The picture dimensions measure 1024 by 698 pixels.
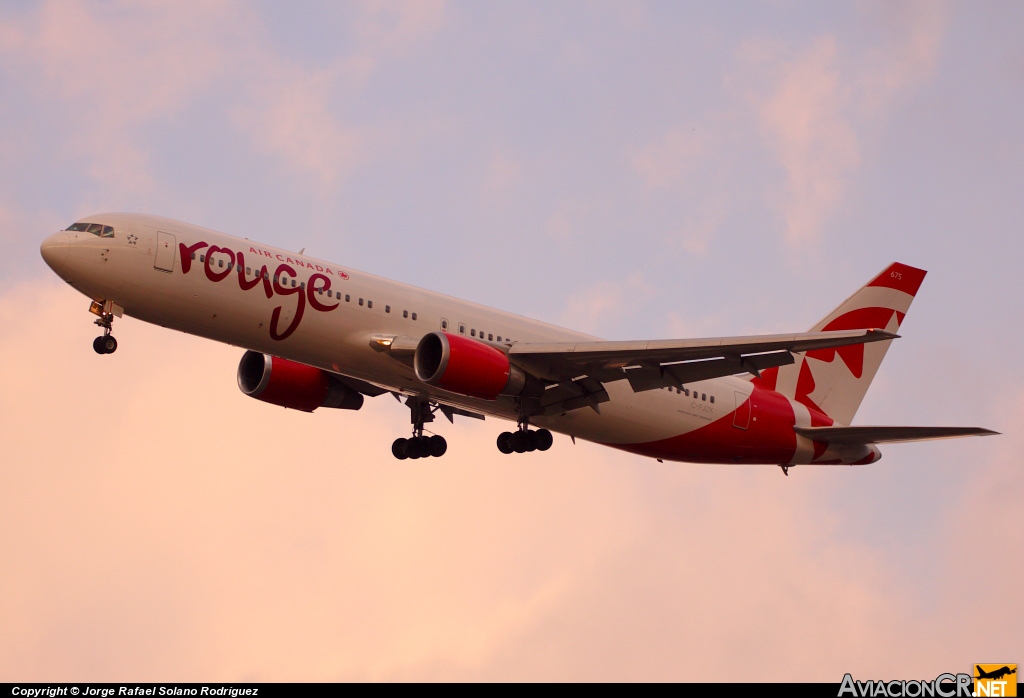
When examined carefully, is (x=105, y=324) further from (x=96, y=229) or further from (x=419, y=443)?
(x=419, y=443)

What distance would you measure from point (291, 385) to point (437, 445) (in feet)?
18.1

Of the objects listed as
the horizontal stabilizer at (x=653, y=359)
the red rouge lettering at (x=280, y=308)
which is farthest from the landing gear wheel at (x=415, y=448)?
the red rouge lettering at (x=280, y=308)

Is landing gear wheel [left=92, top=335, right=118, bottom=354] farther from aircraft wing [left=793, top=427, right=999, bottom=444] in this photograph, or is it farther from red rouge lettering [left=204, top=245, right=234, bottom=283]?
aircraft wing [left=793, top=427, right=999, bottom=444]

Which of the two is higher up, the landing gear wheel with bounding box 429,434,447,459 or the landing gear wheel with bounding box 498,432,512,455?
the landing gear wheel with bounding box 429,434,447,459

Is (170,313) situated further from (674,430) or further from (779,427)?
(779,427)

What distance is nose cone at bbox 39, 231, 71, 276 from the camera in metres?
33.8

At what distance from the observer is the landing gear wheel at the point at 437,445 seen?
4453 cm

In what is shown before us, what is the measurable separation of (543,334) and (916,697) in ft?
51.7

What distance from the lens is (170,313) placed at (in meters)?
34.5

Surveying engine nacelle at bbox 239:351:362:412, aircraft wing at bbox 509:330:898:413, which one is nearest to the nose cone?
engine nacelle at bbox 239:351:362:412

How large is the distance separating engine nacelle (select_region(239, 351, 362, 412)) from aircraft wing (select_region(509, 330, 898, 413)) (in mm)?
7976

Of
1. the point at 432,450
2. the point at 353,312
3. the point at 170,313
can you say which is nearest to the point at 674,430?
the point at 432,450

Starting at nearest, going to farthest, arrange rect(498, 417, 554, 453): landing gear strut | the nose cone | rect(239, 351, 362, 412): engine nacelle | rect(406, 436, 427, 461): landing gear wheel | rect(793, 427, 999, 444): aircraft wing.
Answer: the nose cone
rect(793, 427, 999, 444): aircraft wing
rect(498, 417, 554, 453): landing gear strut
rect(239, 351, 362, 412): engine nacelle
rect(406, 436, 427, 461): landing gear wheel

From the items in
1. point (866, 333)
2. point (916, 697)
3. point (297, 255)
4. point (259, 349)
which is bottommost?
point (916, 697)
